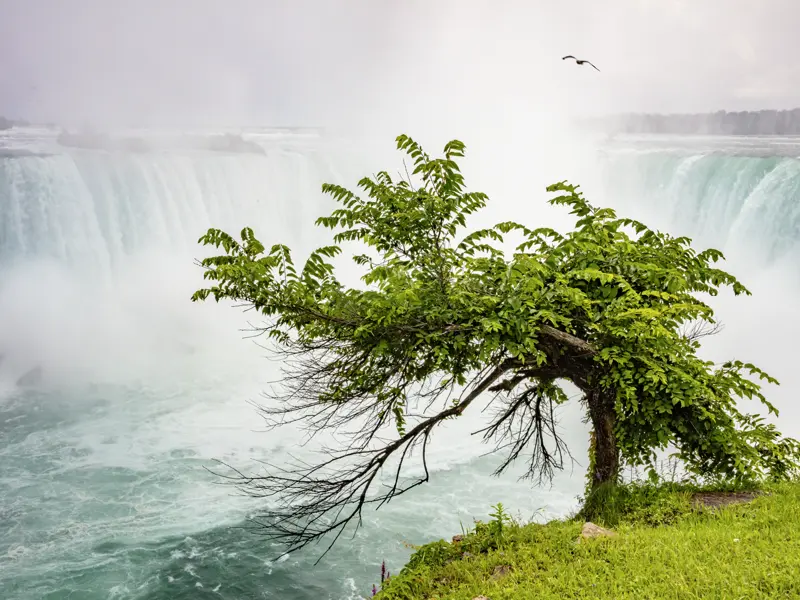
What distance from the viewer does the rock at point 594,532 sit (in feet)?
16.9

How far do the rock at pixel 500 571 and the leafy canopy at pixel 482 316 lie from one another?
1296 millimetres

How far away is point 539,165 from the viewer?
29.0 meters

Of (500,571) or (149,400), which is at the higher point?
(149,400)

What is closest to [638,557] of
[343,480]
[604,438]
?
[604,438]

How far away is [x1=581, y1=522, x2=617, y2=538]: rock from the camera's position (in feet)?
16.9

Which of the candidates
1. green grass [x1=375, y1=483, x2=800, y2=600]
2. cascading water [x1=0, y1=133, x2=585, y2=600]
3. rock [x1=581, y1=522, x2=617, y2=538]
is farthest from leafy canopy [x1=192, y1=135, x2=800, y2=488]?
cascading water [x1=0, y1=133, x2=585, y2=600]

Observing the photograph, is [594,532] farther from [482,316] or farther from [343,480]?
[343,480]

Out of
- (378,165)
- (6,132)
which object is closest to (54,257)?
(6,132)

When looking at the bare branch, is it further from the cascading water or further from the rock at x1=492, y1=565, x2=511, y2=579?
the cascading water

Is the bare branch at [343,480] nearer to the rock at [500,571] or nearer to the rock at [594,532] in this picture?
the rock at [500,571]

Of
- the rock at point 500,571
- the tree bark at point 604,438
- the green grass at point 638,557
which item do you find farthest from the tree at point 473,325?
the rock at point 500,571

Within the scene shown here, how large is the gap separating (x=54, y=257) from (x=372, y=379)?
21.8m

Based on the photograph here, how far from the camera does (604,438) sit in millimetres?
6465

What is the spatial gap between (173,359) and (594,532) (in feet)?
63.5
